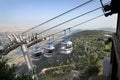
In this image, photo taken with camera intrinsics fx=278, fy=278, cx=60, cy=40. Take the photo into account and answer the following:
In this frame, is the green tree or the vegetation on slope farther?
the vegetation on slope

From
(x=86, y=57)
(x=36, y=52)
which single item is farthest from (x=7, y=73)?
(x=86, y=57)

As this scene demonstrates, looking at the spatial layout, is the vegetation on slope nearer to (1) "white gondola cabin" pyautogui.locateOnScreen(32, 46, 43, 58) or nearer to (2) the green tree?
(1) "white gondola cabin" pyautogui.locateOnScreen(32, 46, 43, 58)

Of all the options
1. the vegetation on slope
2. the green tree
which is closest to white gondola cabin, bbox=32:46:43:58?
the vegetation on slope

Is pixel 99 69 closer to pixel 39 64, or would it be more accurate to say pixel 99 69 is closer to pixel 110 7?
pixel 110 7

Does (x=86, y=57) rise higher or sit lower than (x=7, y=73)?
lower

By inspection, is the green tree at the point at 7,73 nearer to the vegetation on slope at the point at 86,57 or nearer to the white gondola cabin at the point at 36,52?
the white gondola cabin at the point at 36,52

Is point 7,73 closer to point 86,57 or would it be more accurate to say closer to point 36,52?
point 36,52

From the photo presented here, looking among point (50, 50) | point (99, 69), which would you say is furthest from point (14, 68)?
point (99, 69)

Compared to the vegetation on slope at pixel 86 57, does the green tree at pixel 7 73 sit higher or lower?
higher

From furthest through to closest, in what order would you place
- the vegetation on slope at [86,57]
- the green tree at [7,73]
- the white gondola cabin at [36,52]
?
the vegetation on slope at [86,57]
the white gondola cabin at [36,52]
the green tree at [7,73]

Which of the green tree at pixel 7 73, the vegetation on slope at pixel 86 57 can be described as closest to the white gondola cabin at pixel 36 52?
the vegetation on slope at pixel 86 57

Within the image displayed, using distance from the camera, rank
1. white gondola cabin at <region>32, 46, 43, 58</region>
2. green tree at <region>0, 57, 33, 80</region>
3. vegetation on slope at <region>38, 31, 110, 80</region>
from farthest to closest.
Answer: vegetation on slope at <region>38, 31, 110, 80</region>, white gondola cabin at <region>32, 46, 43, 58</region>, green tree at <region>0, 57, 33, 80</region>
